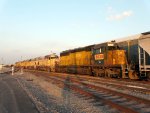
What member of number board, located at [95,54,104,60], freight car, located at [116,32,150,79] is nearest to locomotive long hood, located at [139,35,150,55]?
freight car, located at [116,32,150,79]

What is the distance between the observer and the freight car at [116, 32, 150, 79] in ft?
68.9

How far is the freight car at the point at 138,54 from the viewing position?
21016 millimetres

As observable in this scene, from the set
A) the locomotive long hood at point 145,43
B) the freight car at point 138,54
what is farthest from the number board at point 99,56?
the locomotive long hood at point 145,43

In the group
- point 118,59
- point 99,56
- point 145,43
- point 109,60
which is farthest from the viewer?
point 99,56

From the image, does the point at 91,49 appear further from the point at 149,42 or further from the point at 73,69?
the point at 149,42

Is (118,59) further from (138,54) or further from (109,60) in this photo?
(138,54)

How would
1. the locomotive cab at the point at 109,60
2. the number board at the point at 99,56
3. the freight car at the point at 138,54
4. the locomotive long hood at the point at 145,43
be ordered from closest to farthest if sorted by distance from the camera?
1. the locomotive long hood at the point at 145,43
2. the freight car at the point at 138,54
3. the locomotive cab at the point at 109,60
4. the number board at the point at 99,56

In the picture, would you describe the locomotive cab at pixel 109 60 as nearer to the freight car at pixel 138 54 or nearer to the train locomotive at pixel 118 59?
the train locomotive at pixel 118 59

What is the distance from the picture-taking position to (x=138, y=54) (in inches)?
970

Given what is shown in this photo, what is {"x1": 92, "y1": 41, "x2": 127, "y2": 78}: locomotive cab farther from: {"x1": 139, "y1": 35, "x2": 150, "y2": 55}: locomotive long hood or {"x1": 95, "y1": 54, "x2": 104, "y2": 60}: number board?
{"x1": 139, "y1": 35, "x2": 150, "y2": 55}: locomotive long hood

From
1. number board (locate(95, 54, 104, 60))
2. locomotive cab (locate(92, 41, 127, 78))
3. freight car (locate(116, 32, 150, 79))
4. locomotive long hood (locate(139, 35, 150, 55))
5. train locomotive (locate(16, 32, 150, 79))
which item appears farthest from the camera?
number board (locate(95, 54, 104, 60))

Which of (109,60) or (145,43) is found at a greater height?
(145,43)

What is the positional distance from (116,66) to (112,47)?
221 cm

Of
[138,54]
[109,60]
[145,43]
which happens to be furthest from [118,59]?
[145,43]
